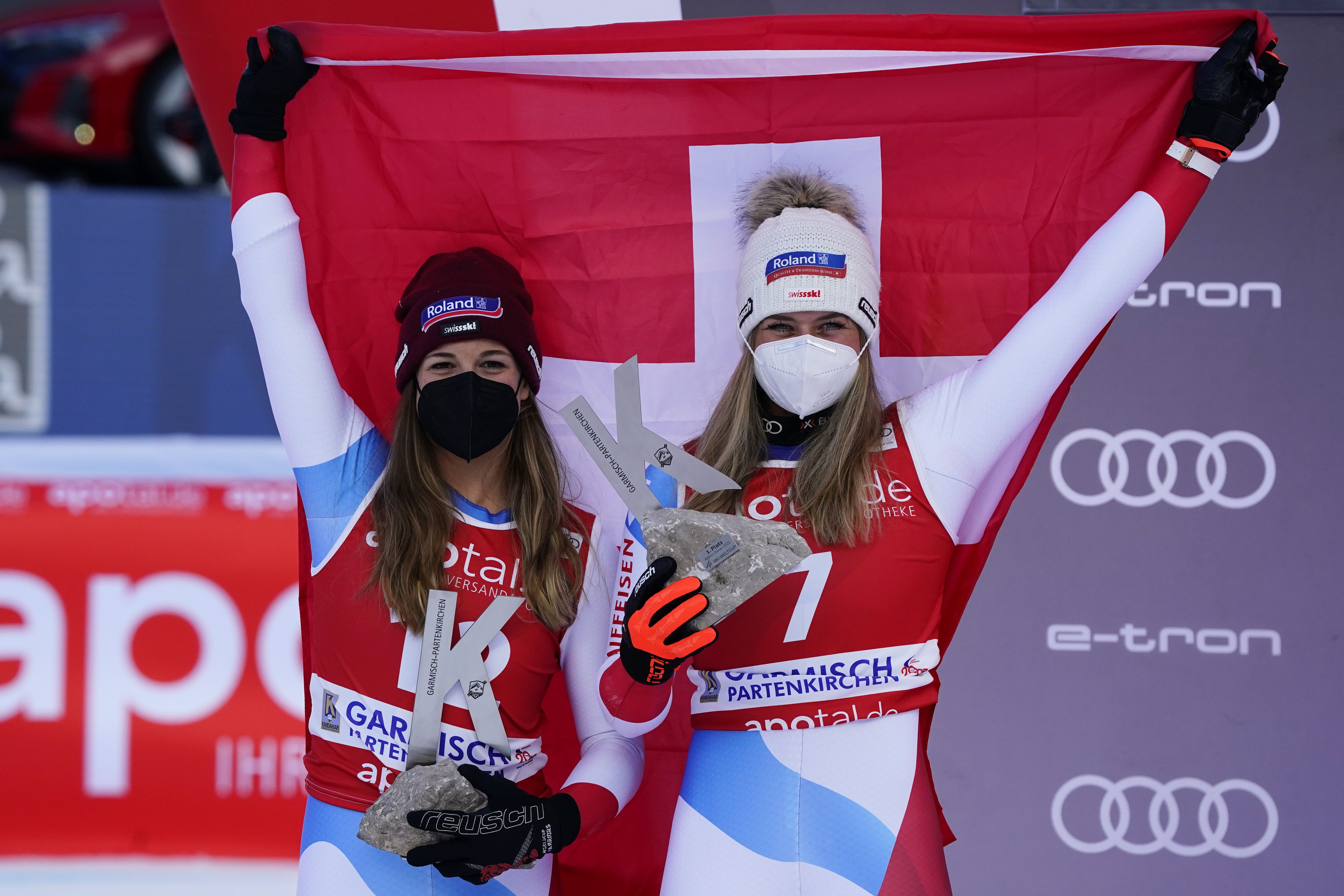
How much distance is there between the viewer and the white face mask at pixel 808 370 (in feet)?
6.75

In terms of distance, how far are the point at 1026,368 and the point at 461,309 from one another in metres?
1.03

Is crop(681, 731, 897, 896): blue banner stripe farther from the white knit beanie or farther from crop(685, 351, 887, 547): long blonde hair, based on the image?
the white knit beanie

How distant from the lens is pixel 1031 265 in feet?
8.16

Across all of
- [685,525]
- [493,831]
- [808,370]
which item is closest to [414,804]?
[493,831]

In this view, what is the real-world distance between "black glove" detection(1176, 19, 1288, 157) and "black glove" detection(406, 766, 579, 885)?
67.2 inches

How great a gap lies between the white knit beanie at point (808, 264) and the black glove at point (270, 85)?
965 mm

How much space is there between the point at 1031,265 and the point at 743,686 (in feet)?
3.62

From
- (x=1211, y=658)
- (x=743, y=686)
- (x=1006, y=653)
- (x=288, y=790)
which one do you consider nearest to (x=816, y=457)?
(x=743, y=686)

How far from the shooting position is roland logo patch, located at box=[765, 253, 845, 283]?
2129mm

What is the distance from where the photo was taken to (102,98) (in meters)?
5.40

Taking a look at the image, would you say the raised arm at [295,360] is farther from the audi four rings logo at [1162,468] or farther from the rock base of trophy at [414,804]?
the audi four rings logo at [1162,468]

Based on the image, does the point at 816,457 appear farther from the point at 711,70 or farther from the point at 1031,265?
the point at 711,70

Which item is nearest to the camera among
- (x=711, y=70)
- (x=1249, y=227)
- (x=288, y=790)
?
(x=711, y=70)

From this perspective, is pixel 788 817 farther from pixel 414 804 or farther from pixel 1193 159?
pixel 1193 159
